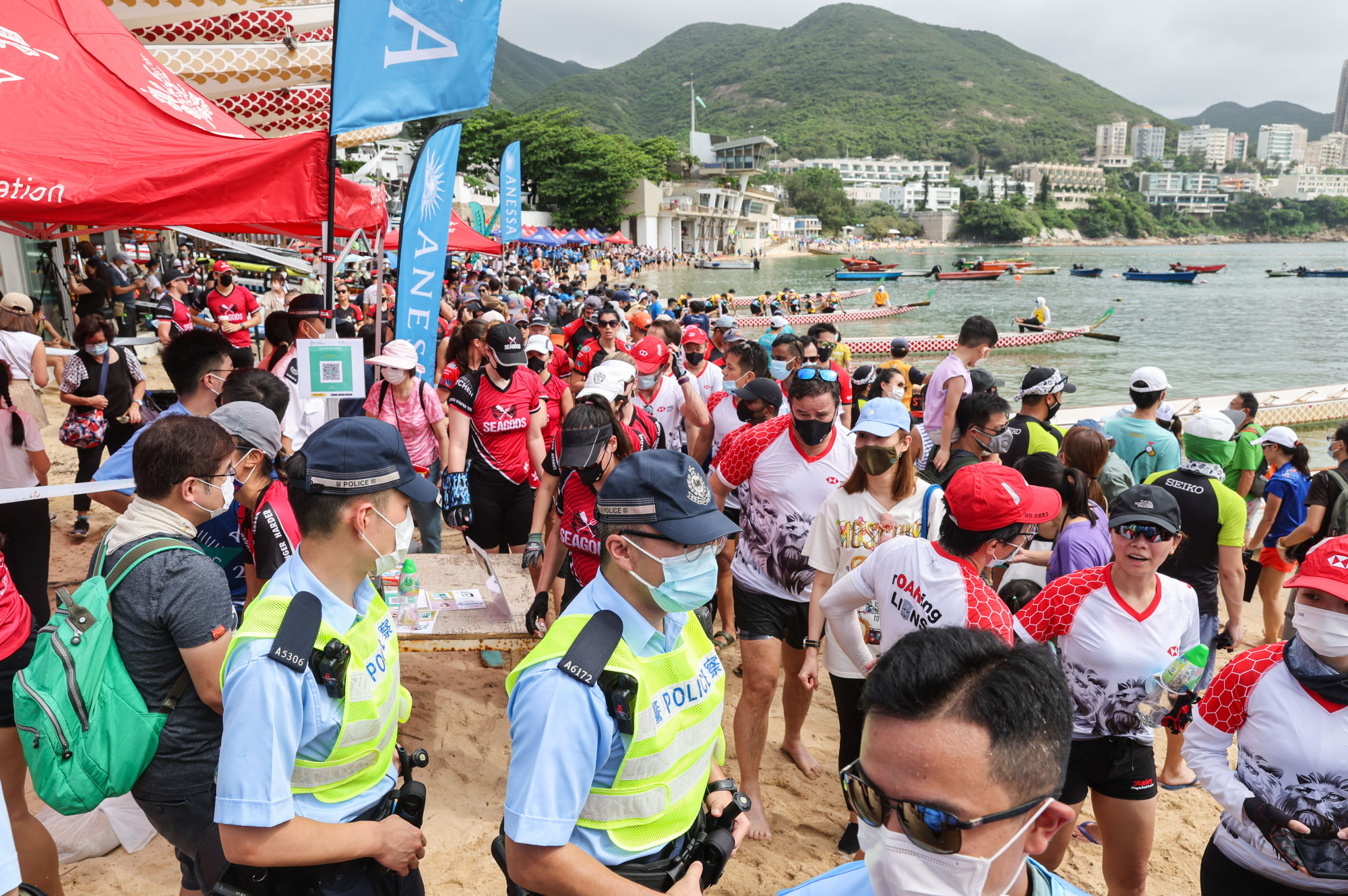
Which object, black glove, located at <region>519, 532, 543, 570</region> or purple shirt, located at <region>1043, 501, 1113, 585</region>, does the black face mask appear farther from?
black glove, located at <region>519, 532, 543, 570</region>

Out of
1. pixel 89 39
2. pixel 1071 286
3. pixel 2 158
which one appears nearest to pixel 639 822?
pixel 2 158

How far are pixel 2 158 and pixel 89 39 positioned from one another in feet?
5.34

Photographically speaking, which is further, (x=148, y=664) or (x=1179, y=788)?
(x=1179, y=788)

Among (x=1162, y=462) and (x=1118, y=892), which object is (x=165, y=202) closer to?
(x=1118, y=892)

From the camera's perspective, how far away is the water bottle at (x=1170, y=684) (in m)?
2.82

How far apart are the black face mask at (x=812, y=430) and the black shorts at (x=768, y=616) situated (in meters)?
0.79

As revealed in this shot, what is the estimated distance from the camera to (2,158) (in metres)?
3.69

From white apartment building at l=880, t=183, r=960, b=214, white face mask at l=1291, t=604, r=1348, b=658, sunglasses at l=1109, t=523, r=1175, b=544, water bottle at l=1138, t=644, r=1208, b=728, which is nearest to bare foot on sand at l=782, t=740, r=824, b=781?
water bottle at l=1138, t=644, r=1208, b=728

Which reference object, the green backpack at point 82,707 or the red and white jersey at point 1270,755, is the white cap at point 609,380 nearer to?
the green backpack at point 82,707

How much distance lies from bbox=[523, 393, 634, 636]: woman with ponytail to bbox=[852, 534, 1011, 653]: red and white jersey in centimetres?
117

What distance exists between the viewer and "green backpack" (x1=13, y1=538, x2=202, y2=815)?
2115mm

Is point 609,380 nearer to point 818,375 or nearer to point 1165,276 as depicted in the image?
point 818,375

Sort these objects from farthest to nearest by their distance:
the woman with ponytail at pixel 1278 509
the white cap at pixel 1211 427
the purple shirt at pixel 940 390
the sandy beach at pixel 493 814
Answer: the purple shirt at pixel 940 390, the woman with ponytail at pixel 1278 509, the white cap at pixel 1211 427, the sandy beach at pixel 493 814

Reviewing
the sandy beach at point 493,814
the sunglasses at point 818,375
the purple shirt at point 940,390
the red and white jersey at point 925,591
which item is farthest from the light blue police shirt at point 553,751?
the purple shirt at point 940,390
